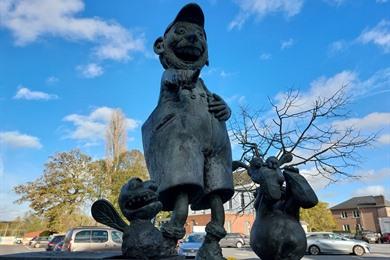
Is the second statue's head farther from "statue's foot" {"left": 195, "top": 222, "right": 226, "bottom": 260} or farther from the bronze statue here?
"statue's foot" {"left": 195, "top": 222, "right": 226, "bottom": 260}

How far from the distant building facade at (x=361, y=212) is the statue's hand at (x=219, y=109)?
58.2m

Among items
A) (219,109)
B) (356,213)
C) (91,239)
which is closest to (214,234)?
(219,109)

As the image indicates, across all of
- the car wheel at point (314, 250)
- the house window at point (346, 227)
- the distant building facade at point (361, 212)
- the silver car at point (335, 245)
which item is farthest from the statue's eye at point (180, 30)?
the house window at point (346, 227)

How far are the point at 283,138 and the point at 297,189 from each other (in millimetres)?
9940

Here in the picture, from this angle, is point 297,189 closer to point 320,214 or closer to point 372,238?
point 372,238

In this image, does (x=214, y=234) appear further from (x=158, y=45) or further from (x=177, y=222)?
(x=158, y=45)

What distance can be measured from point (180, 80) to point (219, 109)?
0.38 m

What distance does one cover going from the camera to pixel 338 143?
39.4 feet

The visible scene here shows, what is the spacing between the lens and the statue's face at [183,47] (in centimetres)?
289

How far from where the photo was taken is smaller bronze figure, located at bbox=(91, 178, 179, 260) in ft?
5.65

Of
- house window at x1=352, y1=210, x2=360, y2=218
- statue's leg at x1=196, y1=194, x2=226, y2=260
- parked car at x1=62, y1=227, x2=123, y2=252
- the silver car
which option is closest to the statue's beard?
statue's leg at x1=196, y1=194, x2=226, y2=260

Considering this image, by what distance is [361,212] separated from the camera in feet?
191

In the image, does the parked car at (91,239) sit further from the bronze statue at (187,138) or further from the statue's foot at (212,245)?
the statue's foot at (212,245)

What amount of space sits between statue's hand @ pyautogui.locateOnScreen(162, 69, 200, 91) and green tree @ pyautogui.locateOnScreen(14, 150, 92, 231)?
90.6 feet
